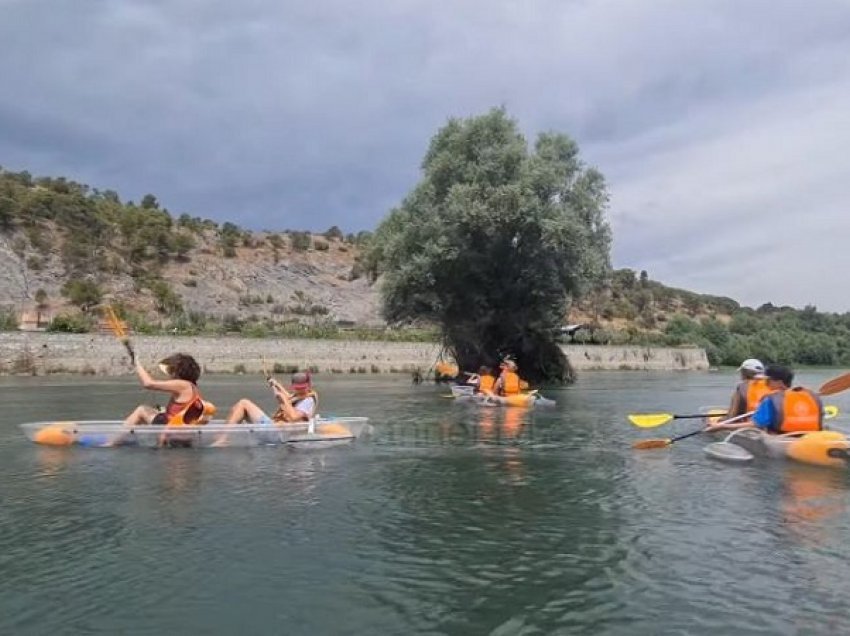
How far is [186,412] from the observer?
14805 mm

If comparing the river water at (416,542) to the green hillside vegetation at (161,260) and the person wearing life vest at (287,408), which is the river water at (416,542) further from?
the green hillside vegetation at (161,260)

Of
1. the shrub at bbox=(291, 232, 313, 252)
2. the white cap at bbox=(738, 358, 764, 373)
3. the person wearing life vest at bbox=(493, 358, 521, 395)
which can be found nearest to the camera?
the white cap at bbox=(738, 358, 764, 373)

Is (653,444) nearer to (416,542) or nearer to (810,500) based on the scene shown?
(810,500)

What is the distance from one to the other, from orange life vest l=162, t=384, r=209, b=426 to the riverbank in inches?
1283

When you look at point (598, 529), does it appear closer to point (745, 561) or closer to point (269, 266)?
point (745, 561)

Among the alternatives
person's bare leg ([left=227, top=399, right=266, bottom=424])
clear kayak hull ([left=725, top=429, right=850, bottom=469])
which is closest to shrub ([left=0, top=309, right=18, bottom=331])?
person's bare leg ([left=227, top=399, right=266, bottom=424])

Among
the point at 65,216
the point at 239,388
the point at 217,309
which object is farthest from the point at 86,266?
the point at 239,388

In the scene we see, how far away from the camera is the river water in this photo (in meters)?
6.29

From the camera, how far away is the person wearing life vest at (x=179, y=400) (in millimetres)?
14383

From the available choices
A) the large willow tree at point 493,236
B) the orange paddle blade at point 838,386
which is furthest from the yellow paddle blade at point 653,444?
the large willow tree at point 493,236

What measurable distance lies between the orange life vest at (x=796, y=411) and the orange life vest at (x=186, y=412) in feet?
33.2

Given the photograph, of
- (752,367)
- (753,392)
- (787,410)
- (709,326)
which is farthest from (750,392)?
(709,326)

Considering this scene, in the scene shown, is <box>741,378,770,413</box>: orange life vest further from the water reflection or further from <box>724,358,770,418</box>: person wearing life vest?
the water reflection

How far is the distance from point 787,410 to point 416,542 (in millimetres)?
8223
